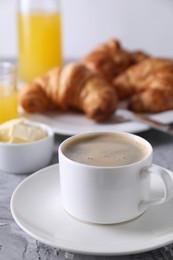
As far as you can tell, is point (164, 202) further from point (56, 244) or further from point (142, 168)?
point (56, 244)

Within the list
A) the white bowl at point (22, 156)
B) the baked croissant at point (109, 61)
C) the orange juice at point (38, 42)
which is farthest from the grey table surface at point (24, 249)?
the orange juice at point (38, 42)

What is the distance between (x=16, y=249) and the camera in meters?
0.71

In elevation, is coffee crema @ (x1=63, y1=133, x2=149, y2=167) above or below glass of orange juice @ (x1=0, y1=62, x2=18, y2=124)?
above

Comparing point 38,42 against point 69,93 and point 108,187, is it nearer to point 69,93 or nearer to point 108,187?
point 69,93

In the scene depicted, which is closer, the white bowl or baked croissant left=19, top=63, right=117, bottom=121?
the white bowl

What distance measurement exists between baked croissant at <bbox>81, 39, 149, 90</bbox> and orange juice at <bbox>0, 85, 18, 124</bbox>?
384mm

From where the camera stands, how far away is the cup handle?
690 millimetres

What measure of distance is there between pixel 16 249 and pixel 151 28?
1639 millimetres

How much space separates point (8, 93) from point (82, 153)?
1.79ft

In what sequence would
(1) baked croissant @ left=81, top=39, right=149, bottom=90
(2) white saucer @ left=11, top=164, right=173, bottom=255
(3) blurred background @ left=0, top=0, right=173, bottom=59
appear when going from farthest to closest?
(3) blurred background @ left=0, top=0, right=173, bottom=59 < (1) baked croissant @ left=81, top=39, right=149, bottom=90 < (2) white saucer @ left=11, top=164, right=173, bottom=255

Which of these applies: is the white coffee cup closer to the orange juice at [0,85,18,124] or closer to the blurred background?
the orange juice at [0,85,18,124]

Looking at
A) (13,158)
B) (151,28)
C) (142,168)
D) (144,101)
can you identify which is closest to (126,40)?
(151,28)

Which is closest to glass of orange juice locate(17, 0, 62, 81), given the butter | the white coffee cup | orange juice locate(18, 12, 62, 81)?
orange juice locate(18, 12, 62, 81)

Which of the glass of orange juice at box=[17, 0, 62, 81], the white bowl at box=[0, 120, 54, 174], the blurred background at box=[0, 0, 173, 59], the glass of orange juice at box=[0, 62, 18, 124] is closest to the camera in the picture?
the white bowl at box=[0, 120, 54, 174]
